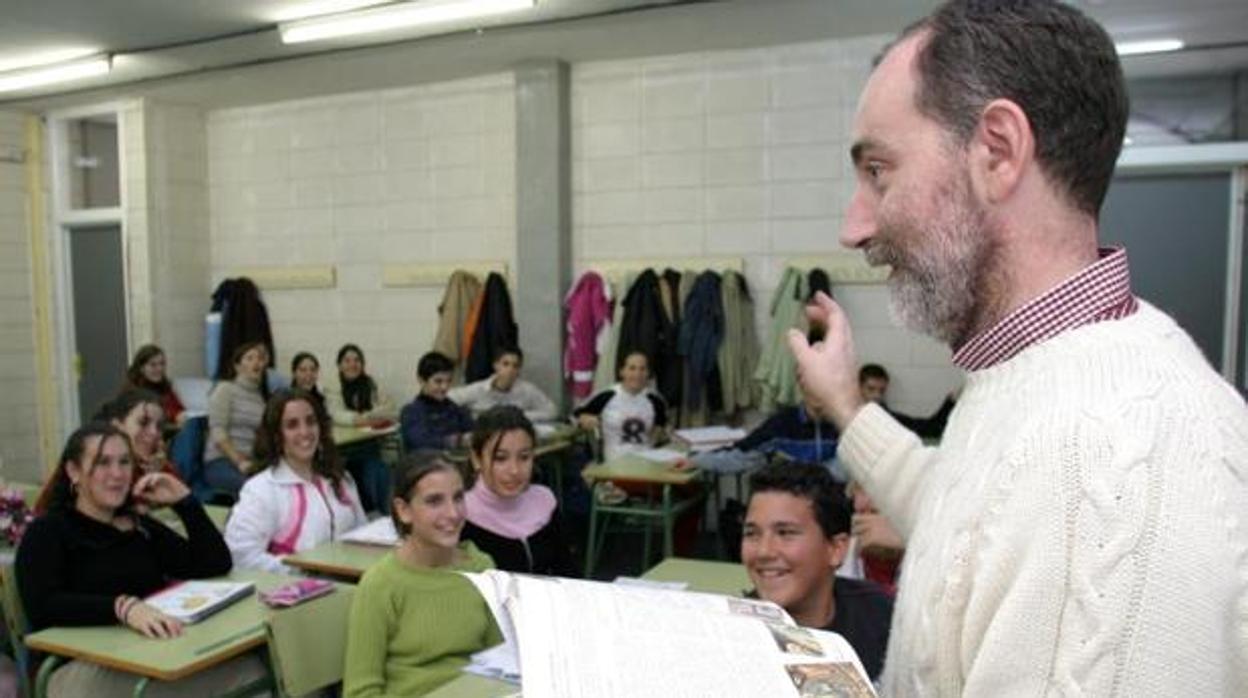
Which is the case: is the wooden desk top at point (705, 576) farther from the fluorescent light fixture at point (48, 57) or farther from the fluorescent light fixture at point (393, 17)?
the fluorescent light fixture at point (48, 57)

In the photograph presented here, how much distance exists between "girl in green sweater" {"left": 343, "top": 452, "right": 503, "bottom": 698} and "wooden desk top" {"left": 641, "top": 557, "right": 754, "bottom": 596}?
66cm

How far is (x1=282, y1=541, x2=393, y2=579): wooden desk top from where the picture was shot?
3.12 metres

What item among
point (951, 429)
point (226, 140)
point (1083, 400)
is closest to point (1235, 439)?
point (1083, 400)

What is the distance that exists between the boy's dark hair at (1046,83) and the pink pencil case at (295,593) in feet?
8.00

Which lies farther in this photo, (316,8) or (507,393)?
(507,393)

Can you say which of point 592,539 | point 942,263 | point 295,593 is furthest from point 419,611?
point 592,539

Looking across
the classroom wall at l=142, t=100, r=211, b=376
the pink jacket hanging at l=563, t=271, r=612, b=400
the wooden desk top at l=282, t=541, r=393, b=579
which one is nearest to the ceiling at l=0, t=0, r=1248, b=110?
the classroom wall at l=142, t=100, r=211, b=376

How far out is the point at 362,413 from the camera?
6.61 metres

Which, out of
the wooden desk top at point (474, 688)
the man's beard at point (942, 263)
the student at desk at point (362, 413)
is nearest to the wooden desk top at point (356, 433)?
the student at desk at point (362, 413)

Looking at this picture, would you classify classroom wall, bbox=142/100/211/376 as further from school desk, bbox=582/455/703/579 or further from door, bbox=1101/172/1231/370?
door, bbox=1101/172/1231/370

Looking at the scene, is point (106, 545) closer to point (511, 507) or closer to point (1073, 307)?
point (511, 507)

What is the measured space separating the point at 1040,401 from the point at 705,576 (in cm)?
253

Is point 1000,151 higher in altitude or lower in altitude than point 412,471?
higher

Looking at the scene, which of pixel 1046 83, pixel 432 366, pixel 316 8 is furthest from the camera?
pixel 432 366
